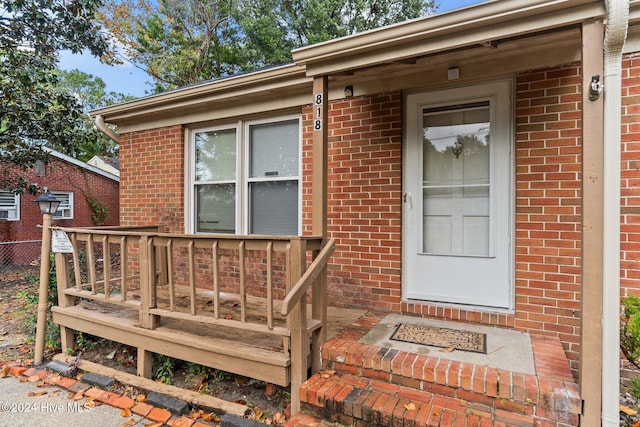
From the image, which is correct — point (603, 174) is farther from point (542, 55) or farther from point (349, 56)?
point (349, 56)

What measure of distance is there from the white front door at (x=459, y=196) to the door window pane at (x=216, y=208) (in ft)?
7.42

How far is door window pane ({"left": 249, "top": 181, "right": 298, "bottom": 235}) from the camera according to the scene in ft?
13.3

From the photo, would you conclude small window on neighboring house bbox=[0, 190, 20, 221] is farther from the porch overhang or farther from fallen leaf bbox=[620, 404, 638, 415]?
fallen leaf bbox=[620, 404, 638, 415]

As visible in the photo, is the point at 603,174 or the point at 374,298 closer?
the point at 603,174

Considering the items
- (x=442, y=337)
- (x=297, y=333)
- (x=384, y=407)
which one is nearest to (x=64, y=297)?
(x=297, y=333)

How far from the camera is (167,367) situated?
3.14m

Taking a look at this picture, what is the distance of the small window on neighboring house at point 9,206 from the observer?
1059 cm

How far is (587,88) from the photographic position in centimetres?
184

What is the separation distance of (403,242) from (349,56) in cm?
172

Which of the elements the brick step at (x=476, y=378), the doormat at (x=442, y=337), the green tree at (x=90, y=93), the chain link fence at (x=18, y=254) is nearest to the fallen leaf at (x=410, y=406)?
the brick step at (x=476, y=378)

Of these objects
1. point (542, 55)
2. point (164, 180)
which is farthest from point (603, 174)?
point (164, 180)

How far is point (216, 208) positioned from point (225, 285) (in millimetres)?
1009

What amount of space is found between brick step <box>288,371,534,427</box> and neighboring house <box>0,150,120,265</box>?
10.7 meters

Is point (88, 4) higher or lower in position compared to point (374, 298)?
higher
